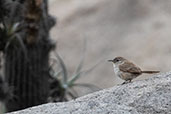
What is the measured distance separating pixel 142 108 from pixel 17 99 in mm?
3825

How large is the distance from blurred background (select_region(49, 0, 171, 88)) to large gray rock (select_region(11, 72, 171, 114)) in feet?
43.9

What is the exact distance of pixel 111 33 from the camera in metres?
21.8

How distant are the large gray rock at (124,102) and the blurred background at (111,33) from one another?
13374 millimetres

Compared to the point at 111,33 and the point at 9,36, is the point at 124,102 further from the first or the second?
the point at 111,33

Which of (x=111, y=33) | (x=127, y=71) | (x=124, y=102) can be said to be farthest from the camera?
(x=111, y=33)

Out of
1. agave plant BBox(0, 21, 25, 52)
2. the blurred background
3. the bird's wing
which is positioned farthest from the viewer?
the blurred background

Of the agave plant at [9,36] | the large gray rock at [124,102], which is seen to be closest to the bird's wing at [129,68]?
the large gray rock at [124,102]

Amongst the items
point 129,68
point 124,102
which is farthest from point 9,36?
point 124,102

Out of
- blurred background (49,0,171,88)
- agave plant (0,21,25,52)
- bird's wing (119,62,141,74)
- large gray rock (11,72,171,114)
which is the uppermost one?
agave plant (0,21,25,52)

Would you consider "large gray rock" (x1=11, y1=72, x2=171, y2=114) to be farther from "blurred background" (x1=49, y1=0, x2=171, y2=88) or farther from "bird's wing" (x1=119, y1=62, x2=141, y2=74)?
"blurred background" (x1=49, y1=0, x2=171, y2=88)

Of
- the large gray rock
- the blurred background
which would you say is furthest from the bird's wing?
the blurred background

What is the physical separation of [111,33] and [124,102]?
1657 cm

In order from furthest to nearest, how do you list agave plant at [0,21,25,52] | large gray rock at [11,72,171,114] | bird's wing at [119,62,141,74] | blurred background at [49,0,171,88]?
blurred background at [49,0,171,88] → agave plant at [0,21,25,52] → bird's wing at [119,62,141,74] → large gray rock at [11,72,171,114]

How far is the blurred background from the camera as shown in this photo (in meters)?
19.8
